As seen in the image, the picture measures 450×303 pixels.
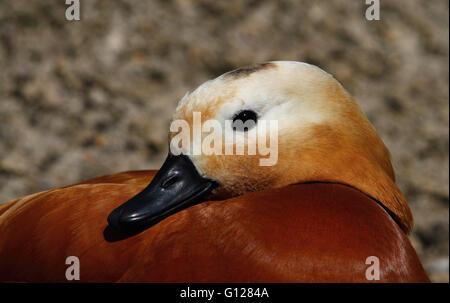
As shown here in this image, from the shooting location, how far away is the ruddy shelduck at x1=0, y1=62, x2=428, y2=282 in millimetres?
1018

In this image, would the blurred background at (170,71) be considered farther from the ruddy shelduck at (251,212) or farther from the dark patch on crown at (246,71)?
the dark patch on crown at (246,71)

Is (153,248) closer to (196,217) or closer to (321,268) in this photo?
(196,217)

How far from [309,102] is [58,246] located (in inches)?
25.9

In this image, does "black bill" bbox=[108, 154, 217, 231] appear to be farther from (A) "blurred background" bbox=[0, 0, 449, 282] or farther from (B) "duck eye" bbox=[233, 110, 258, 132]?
(A) "blurred background" bbox=[0, 0, 449, 282]

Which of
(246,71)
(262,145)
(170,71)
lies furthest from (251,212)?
(170,71)

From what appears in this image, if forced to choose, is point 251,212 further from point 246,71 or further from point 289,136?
point 246,71

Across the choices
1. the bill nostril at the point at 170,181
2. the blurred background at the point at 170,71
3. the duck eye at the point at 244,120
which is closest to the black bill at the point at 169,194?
the bill nostril at the point at 170,181

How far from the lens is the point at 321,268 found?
1.00 metres

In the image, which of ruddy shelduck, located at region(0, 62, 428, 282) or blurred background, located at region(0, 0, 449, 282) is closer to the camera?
ruddy shelduck, located at region(0, 62, 428, 282)

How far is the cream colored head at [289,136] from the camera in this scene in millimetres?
1168

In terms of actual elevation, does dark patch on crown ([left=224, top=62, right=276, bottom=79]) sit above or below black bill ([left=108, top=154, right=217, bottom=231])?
above

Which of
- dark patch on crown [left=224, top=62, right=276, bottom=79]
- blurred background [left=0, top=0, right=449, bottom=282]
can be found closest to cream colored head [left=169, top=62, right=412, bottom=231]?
dark patch on crown [left=224, top=62, right=276, bottom=79]
